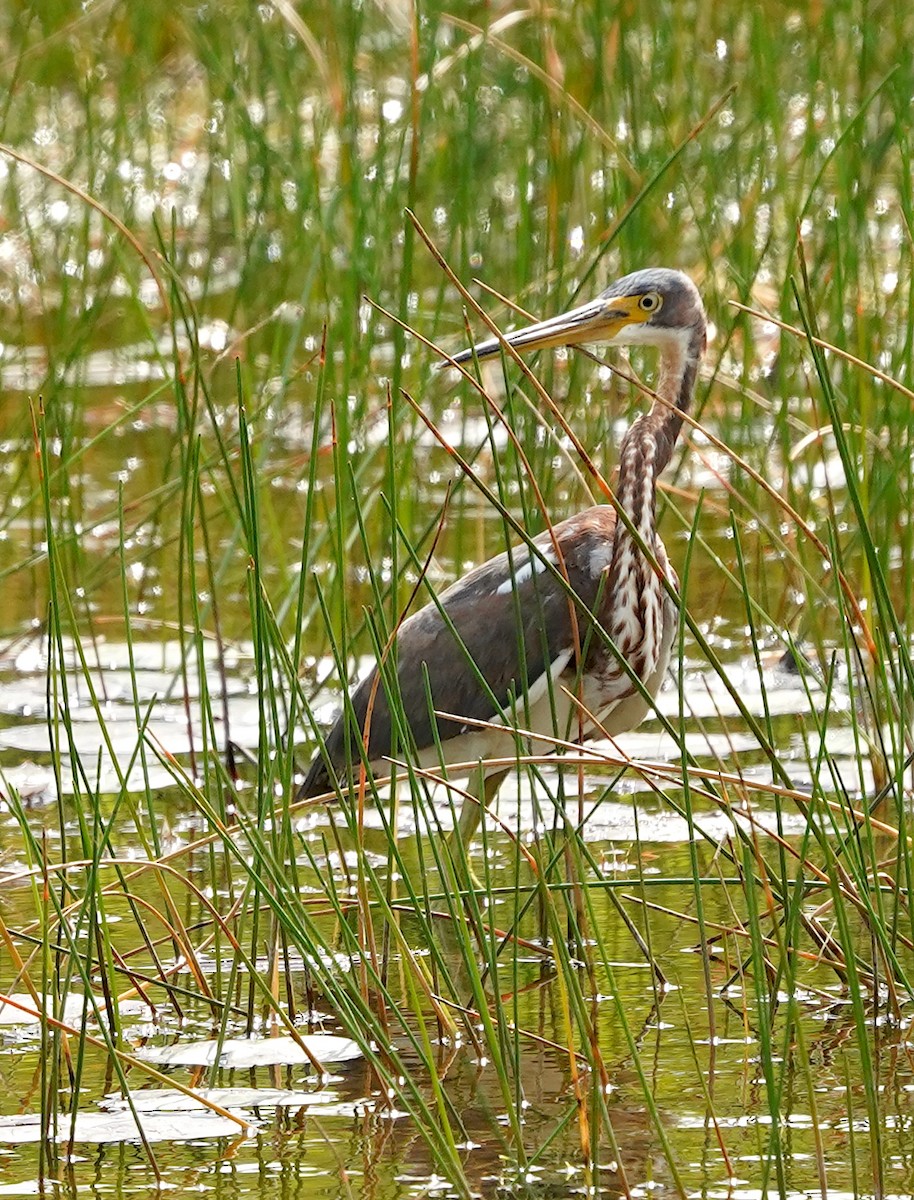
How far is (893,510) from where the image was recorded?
148 inches

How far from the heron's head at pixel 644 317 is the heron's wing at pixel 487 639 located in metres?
0.32

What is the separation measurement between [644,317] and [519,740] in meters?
1.49

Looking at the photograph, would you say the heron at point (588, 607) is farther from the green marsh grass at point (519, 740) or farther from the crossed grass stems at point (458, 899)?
the crossed grass stems at point (458, 899)

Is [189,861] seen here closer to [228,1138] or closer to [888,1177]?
[228,1138]

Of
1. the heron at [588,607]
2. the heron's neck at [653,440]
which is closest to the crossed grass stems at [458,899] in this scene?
the heron at [588,607]

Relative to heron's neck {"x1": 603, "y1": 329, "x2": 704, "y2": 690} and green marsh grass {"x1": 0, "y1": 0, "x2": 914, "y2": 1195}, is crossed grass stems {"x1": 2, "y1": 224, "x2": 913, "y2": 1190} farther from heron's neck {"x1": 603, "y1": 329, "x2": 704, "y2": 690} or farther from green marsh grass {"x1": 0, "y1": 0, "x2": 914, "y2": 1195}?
heron's neck {"x1": 603, "y1": 329, "x2": 704, "y2": 690}

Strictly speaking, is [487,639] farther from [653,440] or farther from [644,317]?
[644,317]

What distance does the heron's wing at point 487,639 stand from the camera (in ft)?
12.2

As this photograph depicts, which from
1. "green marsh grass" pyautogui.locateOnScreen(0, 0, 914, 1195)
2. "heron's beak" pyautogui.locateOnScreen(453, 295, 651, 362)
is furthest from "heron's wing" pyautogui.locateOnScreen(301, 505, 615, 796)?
"heron's beak" pyautogui.locateOnScreen(453, 295, 651, 362)

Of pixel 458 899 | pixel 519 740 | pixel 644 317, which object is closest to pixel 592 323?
pixel 644 317

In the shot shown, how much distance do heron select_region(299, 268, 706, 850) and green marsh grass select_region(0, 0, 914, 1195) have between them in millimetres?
127

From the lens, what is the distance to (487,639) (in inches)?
151

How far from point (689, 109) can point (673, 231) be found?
33cm

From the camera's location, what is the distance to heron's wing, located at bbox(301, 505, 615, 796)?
3723 millimetres
